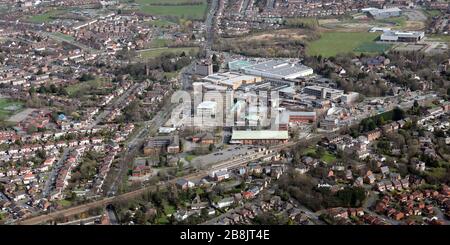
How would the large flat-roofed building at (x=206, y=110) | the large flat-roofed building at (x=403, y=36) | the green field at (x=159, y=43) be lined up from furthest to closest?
the green field at (x=159, y=43) < the large flat-roofed building at (x=403, y=36) < the large flat-roofed building at (x=206, y=110)

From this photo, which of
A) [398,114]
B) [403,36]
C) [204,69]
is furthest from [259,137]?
[403,36]

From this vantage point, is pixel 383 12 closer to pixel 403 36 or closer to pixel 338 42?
pixel 403 36

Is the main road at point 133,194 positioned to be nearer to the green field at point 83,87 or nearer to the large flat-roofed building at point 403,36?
the green field at point 83,87

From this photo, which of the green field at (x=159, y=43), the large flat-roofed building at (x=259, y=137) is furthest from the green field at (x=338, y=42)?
the large flat-roofed building at (x=259, y=137)

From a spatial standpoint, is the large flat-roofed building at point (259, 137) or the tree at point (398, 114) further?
the tree at point (398, 114)

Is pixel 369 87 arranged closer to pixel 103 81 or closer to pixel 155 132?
pixel 155 132

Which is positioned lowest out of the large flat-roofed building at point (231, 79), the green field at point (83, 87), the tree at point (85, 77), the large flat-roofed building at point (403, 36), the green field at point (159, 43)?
the green field at point (83, 87)
